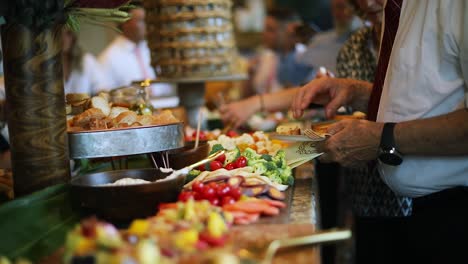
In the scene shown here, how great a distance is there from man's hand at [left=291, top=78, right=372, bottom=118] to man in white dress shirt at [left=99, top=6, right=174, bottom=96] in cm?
415

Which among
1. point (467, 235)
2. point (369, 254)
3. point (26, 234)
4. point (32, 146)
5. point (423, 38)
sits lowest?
point (369, 254)

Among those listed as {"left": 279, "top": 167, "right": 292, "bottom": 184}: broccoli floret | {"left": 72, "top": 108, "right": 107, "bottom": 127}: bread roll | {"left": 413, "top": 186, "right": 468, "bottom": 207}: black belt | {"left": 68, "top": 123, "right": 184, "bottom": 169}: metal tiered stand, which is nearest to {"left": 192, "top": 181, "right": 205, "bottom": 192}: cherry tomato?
{"left": 68, "top": 123, "right": 184, "bottom": 169}: metal tiered stand

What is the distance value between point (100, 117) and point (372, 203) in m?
1.47

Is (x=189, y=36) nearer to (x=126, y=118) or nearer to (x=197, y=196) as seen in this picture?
(x=126, y=118)

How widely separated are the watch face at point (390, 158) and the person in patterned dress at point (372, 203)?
1.52 ft

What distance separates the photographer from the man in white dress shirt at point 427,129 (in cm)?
224

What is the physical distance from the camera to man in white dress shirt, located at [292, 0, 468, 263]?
Answer: 2.24 meters

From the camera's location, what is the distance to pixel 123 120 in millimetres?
2271

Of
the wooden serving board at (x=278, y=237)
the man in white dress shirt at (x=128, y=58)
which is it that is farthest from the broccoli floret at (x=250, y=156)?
the man in white dress shirt at (x=128, y=58)

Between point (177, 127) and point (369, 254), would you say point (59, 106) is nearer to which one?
point (177, 127)

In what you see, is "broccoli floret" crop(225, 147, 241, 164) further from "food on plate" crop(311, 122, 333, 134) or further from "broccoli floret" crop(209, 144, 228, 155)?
"food on plate" crop(311, 122, 333, 134)

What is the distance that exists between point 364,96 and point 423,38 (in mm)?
959

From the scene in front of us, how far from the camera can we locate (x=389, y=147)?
234 cm

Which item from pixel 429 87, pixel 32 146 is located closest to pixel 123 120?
pixel 32 146
